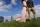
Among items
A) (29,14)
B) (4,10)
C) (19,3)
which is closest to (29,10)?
(29,14)

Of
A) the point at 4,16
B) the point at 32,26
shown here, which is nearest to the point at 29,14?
the point at 32,26

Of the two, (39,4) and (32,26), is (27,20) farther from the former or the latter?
(39,4)

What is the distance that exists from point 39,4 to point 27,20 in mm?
247

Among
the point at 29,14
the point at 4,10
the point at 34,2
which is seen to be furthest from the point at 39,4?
the point at 4,10

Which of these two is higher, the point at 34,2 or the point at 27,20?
the point at 34,2

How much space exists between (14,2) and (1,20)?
27 cm

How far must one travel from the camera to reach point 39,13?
135 cm

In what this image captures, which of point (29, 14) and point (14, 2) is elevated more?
point (14, 2)

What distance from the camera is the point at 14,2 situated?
1383 mm

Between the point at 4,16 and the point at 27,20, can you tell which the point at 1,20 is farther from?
the point at 27,20

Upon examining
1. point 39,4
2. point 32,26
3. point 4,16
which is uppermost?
point 39,4

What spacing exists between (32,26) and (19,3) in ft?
1.06

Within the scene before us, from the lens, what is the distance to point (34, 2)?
4.52 feet

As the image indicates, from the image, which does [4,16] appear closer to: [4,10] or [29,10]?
[4,10]
